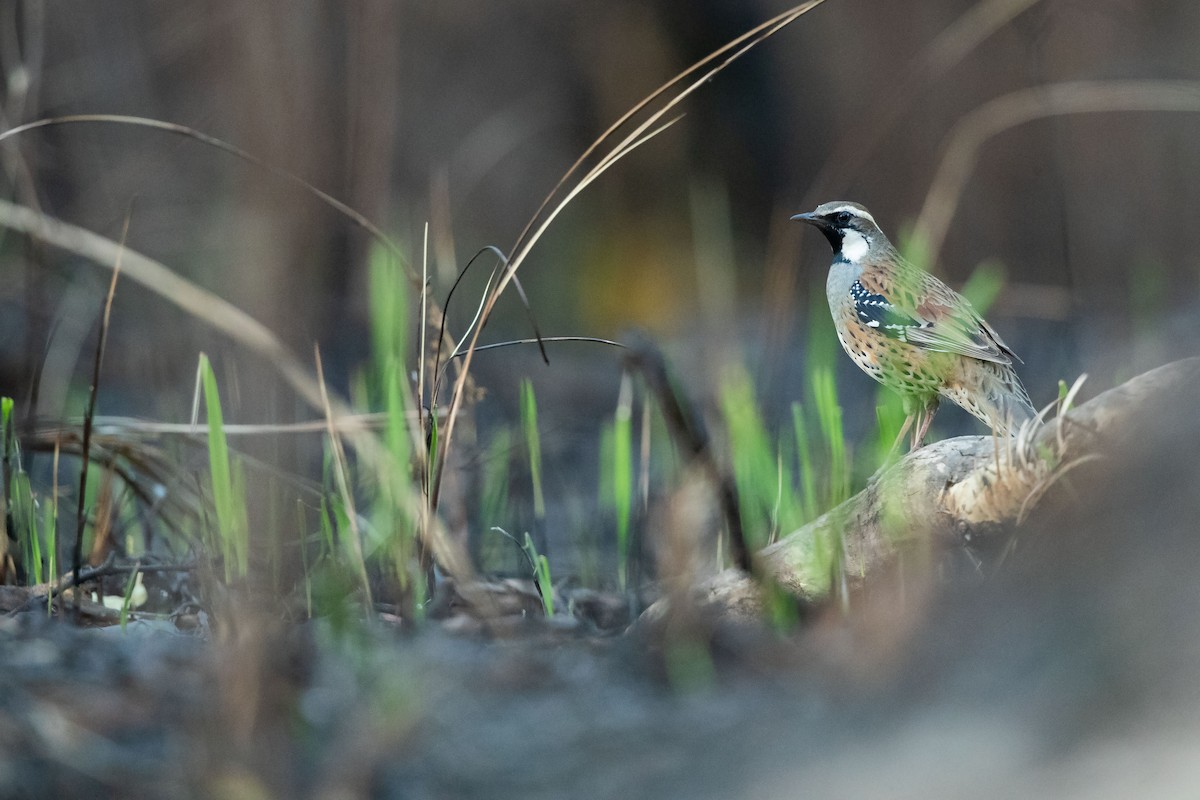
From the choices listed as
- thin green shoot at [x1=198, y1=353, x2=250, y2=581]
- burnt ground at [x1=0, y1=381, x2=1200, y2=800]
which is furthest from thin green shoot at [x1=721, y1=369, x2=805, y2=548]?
thin green shoot at [x1=198, y1=353, x2=250, y2=581]

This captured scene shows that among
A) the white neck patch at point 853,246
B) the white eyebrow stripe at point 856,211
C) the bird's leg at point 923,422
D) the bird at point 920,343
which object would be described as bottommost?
the bird's leg at point 923,422

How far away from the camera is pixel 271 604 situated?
1181 mm

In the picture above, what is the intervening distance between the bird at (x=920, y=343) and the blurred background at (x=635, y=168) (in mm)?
1710

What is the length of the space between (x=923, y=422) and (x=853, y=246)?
428 millimetres

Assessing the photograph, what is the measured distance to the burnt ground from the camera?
0.82 m

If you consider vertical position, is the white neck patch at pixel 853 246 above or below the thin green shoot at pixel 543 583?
above

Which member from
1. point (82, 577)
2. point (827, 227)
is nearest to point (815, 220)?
point (827, 227)

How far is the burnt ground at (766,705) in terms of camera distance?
0.82m

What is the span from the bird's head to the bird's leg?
0.34 metres

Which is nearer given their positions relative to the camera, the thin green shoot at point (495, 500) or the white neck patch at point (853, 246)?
the white neck patch at point (853, 246)

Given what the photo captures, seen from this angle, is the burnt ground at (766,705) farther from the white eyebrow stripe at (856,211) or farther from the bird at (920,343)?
the white eyebrow stripe at (856,211)

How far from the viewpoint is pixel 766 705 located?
→ 39.0 inches

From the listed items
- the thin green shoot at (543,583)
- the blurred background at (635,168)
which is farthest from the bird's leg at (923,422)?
the blurred background at (635,168)

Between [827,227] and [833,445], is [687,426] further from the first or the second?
[827,227]
